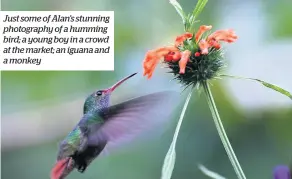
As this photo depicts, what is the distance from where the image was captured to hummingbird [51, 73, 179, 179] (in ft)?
2.88

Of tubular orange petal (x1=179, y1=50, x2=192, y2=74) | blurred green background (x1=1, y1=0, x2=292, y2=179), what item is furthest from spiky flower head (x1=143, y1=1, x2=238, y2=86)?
blurred green background (x1=1, y1=0, x2=292, y2=179)

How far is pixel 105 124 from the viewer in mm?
910

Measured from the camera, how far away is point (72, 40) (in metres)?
1.19

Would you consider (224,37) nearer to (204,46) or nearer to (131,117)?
(204,46)

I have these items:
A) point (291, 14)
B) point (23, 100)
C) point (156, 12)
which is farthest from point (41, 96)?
point (291, 14)

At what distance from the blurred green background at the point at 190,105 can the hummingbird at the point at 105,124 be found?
0.79ft

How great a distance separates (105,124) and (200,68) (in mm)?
181

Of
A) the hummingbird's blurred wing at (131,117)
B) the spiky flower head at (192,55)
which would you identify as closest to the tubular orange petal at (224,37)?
the spiky flower head at (192,55)

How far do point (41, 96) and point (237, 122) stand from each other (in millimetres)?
479

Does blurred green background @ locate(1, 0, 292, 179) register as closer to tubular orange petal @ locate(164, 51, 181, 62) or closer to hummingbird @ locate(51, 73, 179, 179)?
hummingbird @ locate(51, 73, 179, 179)

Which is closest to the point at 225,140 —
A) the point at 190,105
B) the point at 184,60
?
the point at 184,60

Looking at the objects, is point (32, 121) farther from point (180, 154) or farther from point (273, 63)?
point (273, 63)

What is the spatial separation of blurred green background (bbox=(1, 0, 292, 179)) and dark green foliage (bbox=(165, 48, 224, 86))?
322 millimetres

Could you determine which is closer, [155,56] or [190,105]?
[155,56]
